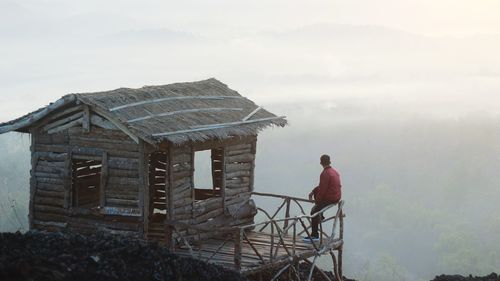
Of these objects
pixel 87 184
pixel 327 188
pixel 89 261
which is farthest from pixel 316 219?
pixel 89 261

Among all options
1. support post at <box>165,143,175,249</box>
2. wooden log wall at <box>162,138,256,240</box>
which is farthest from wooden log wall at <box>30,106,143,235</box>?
wooden log wall at <box>162,138,256,240</box>

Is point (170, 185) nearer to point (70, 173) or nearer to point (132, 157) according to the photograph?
point (132, 157)

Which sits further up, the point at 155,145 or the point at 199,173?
the point at 155,145

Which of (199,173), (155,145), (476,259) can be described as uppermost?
(155,145)

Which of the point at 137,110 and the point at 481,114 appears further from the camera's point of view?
the point at 481,114

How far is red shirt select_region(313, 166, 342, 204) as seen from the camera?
2039 centimetres

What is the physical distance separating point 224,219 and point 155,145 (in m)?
4.25

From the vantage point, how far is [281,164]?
164 meters

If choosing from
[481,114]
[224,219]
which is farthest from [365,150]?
[224,219]

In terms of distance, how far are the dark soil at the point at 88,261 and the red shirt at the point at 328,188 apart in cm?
494

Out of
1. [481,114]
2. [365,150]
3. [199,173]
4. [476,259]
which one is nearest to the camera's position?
[476,259]

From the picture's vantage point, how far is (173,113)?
2066 cm

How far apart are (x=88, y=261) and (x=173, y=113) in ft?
24.9

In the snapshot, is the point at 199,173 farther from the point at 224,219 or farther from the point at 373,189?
the point at 224,219
